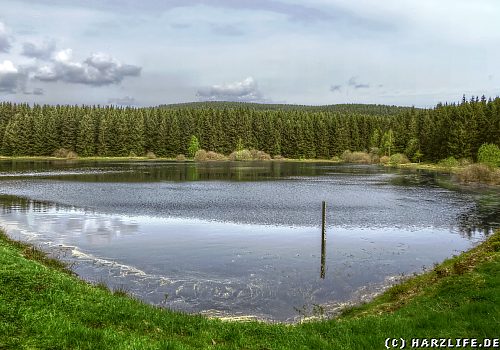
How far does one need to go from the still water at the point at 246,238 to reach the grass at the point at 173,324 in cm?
543

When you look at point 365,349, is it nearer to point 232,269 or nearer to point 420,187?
point 232,269

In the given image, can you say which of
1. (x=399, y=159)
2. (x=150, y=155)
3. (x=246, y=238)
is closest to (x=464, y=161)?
(x=399, y=159)

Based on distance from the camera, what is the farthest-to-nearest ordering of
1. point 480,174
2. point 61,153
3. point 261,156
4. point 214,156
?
point 261,156, point 61,153, point 214,156, point 480,174

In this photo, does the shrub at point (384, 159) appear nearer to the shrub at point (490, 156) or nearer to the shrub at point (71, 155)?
the shrub at point (490, 156)

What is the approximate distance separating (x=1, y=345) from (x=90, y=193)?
5129 centimetres

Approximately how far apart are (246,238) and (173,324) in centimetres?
2062

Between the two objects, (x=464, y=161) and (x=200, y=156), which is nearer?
(x=464, y=161)

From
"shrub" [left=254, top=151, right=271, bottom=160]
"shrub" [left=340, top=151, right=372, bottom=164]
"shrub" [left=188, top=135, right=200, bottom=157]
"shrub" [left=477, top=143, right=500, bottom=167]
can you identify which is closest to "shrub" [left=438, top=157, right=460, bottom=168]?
"shrub" [left=477, top=143, right=500, bottom=167]

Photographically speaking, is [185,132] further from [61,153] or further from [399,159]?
[399,159]

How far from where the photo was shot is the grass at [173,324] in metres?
9.72

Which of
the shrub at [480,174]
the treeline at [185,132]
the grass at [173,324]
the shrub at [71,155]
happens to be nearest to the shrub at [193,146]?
the treeline at [185,132]

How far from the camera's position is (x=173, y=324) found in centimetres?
1216

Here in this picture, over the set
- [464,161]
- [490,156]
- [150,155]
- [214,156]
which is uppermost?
[490,156]

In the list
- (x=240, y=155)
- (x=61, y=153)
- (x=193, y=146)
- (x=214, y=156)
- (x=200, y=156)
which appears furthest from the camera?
(x=193, y=146)
